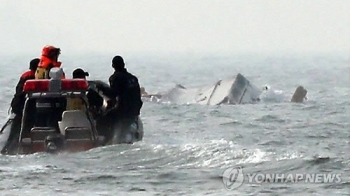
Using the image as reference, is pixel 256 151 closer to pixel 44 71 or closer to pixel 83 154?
pixel 83 154

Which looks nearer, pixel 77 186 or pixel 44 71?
pixel 77 186

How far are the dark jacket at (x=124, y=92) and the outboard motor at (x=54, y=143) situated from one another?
5.93 feet

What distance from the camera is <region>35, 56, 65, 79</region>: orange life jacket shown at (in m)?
17.7

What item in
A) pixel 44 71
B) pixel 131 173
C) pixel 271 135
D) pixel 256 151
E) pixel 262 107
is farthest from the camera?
pixel 262 107

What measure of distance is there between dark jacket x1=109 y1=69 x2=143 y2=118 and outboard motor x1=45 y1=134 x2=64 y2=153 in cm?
181

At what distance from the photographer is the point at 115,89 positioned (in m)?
18.3

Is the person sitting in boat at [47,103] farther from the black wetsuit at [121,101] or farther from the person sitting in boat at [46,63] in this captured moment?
the black wetsuit at [121,101]

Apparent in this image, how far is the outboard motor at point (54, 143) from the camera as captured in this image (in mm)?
16625

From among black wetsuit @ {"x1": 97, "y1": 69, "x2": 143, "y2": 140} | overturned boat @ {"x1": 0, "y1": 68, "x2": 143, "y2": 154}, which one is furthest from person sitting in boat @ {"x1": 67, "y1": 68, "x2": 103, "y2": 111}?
black wetsuit @ {"x1": 97, "y1": 69, "x2": 143, "y2": 140}

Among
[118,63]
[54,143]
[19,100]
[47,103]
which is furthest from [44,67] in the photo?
[54,143]

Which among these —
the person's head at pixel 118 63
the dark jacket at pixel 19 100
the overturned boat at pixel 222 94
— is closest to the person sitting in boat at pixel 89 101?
the person's head at pixel 118 63

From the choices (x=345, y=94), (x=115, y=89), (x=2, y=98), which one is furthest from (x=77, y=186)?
(x=345, y=94)

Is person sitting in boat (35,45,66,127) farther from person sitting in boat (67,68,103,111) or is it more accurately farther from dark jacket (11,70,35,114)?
dark jacket (11,70,35,114)

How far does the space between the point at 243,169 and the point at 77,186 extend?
2.46 meters
